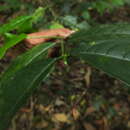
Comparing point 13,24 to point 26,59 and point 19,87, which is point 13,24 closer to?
point 26,59

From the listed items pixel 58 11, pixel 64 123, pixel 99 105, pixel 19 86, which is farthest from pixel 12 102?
pixel 99 105

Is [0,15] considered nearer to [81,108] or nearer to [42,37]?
[81,108]

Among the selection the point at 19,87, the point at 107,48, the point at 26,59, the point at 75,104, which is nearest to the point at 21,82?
the point at 19,87

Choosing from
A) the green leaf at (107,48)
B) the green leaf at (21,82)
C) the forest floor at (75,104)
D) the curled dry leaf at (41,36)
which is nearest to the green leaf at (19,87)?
the green leaf at (21,82)

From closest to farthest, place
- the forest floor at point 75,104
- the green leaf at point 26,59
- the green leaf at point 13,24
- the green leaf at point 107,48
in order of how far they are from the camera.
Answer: the green leaf at point 107,48 < the green leaf at point 26,59 < the green leaf at point 13,24 < the forest floor at point 75,104

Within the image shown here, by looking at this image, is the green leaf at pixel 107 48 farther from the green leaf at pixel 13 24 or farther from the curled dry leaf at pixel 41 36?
the green leaf at pixel 13 24

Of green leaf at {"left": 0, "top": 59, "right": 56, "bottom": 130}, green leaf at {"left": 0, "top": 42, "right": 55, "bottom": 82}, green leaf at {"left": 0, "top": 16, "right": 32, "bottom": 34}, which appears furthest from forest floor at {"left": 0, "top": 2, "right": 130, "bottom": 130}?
green leaf at {"left": 0, "top": 59, "right": 56, "bottom": 130}
